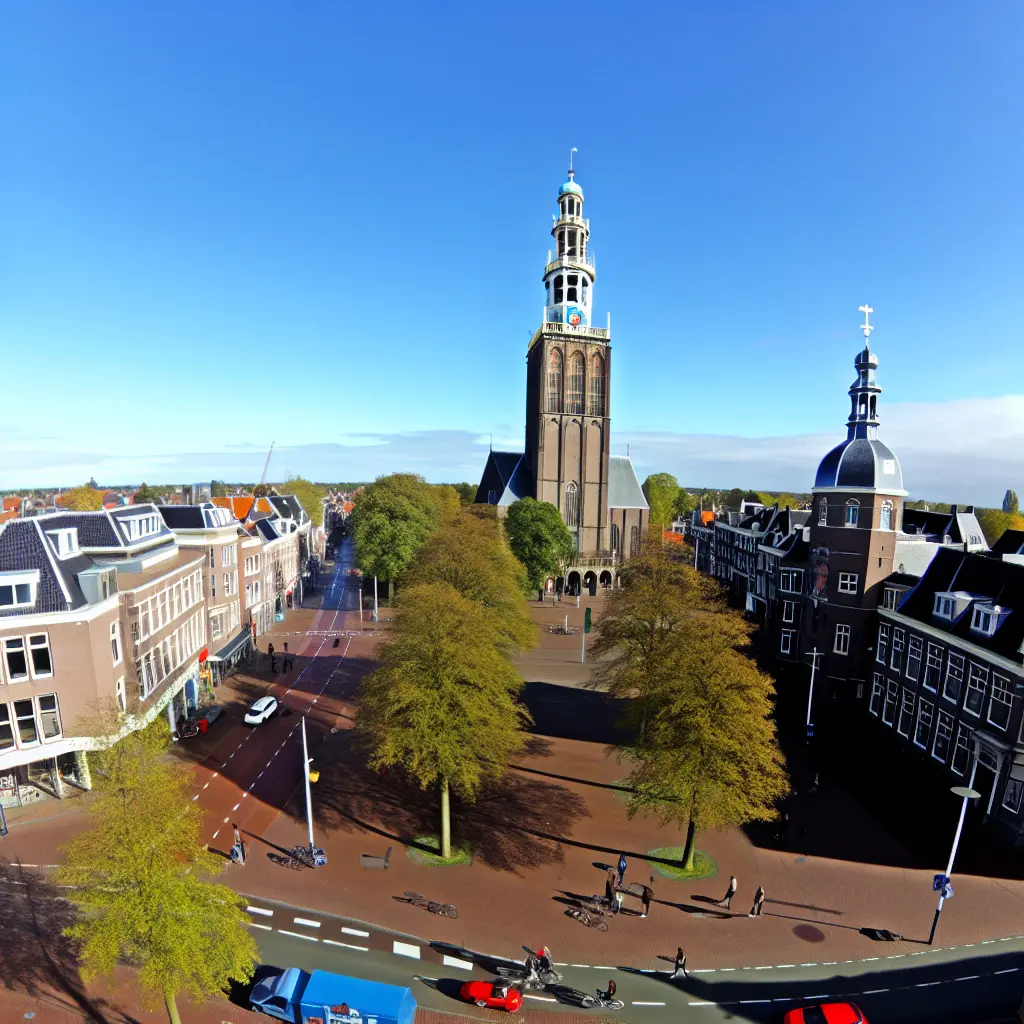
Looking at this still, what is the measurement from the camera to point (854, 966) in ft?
63.1

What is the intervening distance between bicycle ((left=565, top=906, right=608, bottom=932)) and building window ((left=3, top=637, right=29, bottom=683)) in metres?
25.4

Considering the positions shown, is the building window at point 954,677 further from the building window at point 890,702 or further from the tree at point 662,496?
the tree at point 662,496

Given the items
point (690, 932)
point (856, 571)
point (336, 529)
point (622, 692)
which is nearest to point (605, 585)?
point (856, 571)

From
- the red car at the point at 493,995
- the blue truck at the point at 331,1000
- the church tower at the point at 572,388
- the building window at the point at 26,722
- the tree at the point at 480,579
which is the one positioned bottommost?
the red car at the point at 493,995

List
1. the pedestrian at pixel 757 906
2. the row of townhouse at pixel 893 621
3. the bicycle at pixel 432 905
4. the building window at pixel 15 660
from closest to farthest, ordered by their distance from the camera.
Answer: the bicycle at pixel 432 905
the pedestrian at pixel 757 906
the building window at pixel 15 660
the row of townhouse at pixel 893 621

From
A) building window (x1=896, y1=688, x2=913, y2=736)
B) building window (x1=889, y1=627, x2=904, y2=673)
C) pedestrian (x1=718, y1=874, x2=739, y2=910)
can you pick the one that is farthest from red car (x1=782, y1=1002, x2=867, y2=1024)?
building window (x1=889, y1=627, x2=904, y2=673)

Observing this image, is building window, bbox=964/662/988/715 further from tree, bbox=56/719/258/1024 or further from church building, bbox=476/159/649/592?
church building, bbox=476/159/649/592

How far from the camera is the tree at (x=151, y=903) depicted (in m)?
14.1

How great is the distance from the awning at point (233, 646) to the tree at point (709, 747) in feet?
107

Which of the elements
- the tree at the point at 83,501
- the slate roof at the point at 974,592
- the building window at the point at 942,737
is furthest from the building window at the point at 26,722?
the tree at the point at 83,501

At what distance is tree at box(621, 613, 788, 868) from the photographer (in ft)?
70.4

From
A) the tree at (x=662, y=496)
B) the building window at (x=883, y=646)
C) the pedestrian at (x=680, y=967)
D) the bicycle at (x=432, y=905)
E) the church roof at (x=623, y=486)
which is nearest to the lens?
the pedestrian at (x=680, y=967)

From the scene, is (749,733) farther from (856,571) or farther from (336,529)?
(336,529)

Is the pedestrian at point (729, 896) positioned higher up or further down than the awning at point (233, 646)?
further down
